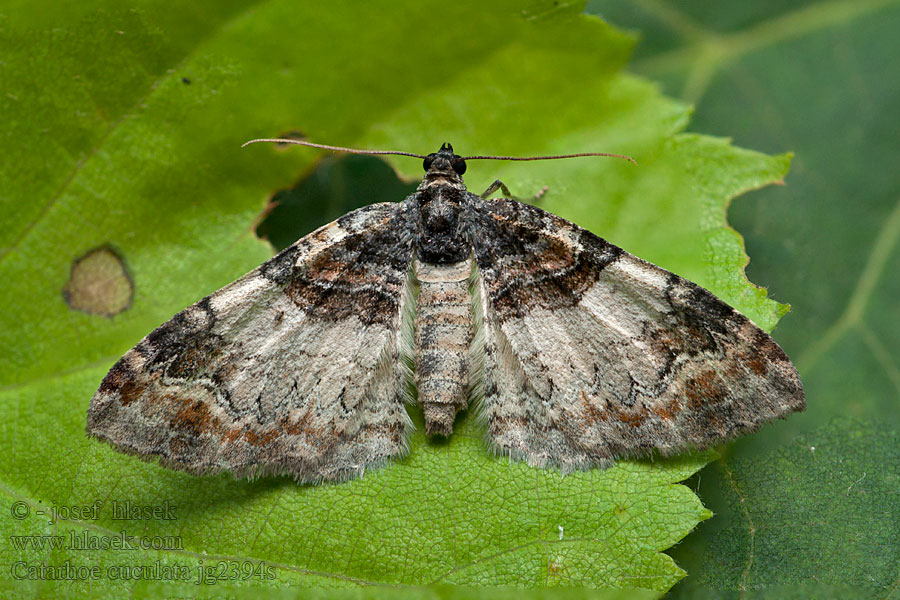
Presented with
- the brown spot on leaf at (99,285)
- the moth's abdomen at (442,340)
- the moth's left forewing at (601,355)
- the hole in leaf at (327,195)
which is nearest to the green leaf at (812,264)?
the moth's left forewing at (601,355)

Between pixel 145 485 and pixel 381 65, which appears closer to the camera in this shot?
pixel 145 485

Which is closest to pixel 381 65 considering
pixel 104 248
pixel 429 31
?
pixel 429 31

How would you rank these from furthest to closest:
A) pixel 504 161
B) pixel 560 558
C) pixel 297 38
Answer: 1. pixel 504 161
2. pixel 297 38
3. pixel 560 558

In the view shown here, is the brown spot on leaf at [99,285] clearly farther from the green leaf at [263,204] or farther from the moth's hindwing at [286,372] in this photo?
the moth's hindwing at [286,372]

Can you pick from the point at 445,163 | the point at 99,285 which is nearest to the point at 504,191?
the point at 445,163

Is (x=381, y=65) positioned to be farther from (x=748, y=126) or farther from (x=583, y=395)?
(x=748, y=126)

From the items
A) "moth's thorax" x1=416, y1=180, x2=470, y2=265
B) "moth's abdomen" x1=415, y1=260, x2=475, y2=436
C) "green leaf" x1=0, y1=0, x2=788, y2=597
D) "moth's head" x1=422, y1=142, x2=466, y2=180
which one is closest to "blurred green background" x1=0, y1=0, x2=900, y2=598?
"green leaf" x1=0, y1=0, x2=788, y2=597

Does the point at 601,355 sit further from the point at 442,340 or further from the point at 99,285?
the point at 99,285

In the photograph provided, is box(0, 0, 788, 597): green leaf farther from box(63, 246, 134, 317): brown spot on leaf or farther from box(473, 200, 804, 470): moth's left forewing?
box(473, 200, 804, 470): moth's left forewing
